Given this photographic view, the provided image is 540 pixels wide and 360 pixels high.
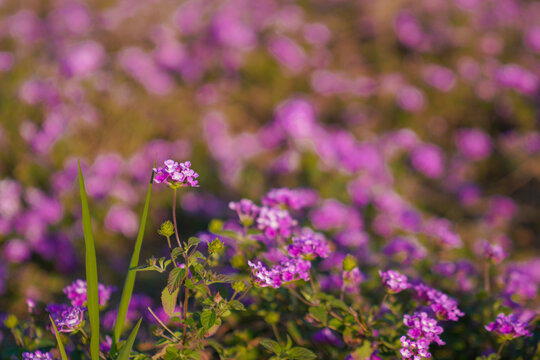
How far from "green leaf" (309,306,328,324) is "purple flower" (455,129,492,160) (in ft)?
10.8

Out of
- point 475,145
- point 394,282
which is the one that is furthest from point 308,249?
point 475,145

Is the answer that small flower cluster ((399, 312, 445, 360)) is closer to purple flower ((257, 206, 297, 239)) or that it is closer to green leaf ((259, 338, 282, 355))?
green leaf ((259, 338, 282, 355))

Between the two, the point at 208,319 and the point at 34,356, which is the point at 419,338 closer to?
the point at 208,319

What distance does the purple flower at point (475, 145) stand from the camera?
4.06 m

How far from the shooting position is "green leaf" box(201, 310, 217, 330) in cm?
115

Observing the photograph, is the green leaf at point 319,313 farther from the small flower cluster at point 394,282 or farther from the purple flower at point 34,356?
the purple flower at point 34,356

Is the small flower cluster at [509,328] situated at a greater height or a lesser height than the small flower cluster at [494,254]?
greater

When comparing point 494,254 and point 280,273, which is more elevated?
point 280,273

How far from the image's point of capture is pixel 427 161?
378 cm

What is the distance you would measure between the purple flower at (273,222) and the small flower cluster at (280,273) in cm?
19

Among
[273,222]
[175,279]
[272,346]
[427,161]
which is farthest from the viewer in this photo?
[427,161]

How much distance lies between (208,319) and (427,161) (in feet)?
10.1

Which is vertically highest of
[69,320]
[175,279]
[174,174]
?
[174,174]

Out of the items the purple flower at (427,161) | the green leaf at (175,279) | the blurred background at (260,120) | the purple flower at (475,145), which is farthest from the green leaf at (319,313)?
the purple flower at (475,145)
